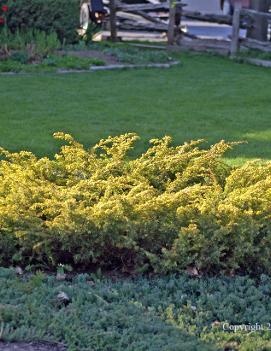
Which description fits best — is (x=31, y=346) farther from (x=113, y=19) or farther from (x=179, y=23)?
(x=179, y=23)

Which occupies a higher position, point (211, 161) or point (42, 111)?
point (211, 161)

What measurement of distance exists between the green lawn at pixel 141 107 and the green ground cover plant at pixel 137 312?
11.3 feet

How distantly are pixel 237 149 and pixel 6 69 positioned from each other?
6.13 meters

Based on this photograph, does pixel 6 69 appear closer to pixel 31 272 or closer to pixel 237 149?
pixel 237 149

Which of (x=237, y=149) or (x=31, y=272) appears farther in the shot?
(x=237, y=149)

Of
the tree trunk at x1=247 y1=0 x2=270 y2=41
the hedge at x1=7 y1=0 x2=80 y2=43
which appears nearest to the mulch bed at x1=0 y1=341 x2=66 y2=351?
the hedge at x1=7 y1=0 x2=80 y2=43

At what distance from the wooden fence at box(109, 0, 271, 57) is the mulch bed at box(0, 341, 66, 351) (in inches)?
555

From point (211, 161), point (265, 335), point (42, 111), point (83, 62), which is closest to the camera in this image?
point (265, 335)

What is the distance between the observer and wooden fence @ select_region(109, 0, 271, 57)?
704 inches

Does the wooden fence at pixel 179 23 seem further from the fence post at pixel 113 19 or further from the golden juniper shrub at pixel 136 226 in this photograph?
the golden juniper shrub at pixel 136 226

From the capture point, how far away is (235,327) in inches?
177

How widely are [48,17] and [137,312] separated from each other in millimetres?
13028

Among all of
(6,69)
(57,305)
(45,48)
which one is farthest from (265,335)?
(45,48)

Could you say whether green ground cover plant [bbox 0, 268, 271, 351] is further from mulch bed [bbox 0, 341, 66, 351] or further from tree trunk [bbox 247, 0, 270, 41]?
tree trunk [bbox 247, 0, 270, 41]
